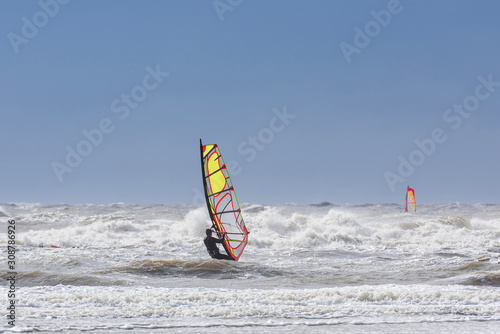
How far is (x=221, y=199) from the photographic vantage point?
11852mm

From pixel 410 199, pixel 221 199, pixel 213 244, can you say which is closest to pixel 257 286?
pixel 213 244

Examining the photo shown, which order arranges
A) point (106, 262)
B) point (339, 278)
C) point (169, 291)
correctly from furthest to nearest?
point (106, 262) < point (339, 278) < point (169, 291)

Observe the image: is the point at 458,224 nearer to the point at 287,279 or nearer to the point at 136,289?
the point at 287,279

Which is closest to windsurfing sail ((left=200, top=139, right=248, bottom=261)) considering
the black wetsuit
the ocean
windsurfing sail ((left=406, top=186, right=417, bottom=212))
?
the black wetsuit

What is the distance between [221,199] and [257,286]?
3598 mm

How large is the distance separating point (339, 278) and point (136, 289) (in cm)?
387

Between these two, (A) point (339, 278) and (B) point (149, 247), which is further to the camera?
(B) point (149, 247)

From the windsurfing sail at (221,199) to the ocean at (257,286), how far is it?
74cm

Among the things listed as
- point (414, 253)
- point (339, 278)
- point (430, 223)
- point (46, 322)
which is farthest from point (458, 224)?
point (46, 322)

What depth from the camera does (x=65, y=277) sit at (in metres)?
8.72

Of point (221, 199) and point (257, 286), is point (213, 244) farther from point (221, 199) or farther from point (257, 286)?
point (257, 286)

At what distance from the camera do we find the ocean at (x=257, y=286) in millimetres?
5480

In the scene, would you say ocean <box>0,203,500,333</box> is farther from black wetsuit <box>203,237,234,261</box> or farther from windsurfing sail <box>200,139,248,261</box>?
windsurfing sail <box>200,139,248,261</box>

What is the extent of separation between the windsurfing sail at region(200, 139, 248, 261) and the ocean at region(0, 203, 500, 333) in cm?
74
